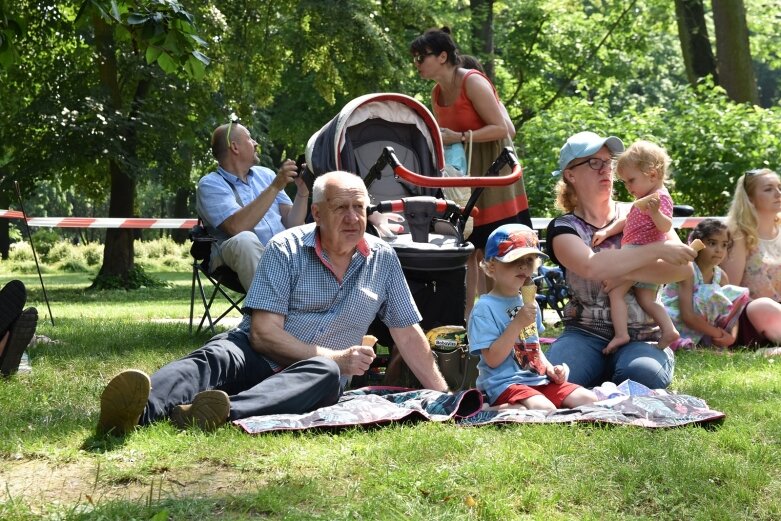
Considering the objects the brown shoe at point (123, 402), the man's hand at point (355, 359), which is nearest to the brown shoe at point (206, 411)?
the brown shoe at point (123, 402)

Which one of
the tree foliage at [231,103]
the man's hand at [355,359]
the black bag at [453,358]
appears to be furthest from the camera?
the tree foliage at [231,103]

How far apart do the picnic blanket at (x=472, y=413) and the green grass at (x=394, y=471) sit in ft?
0.25

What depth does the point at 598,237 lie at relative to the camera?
5691 millimetres

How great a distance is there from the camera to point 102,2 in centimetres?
528

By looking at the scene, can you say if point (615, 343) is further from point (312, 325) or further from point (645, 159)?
point (312, 325)

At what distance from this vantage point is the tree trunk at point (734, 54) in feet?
59.3

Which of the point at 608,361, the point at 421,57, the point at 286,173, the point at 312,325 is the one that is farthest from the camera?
the point at 421,57

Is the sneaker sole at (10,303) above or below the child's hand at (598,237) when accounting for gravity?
above

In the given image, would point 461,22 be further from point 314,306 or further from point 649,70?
point 314,306

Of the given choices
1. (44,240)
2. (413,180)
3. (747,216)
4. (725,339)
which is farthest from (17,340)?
(44,240)

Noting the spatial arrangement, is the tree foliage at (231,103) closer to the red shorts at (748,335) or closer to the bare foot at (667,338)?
the red shorts at (748,335)

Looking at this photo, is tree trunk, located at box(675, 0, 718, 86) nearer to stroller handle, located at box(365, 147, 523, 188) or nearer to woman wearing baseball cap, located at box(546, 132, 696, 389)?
stroller handle, located at box(365, 147, 523, 188)

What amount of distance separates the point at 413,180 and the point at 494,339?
5.07 feet

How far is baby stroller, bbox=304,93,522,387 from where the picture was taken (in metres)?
5.98
